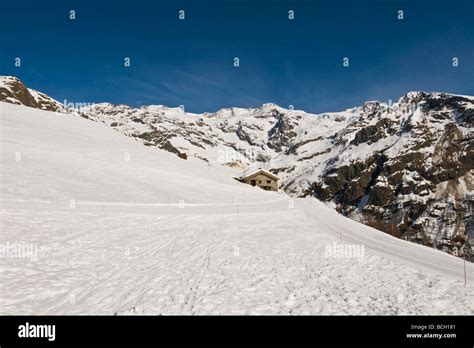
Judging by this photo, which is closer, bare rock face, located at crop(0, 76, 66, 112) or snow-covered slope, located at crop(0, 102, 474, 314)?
snow-covered slope, located at crop(0, 102, 474, 314)

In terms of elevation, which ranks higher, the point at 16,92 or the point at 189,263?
the point at 16,92

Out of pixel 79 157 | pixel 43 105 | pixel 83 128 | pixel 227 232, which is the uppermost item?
pixel 43 105

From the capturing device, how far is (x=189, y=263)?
14750mm

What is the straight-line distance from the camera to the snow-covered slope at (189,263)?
33.6 ft

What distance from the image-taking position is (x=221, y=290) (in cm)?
1141

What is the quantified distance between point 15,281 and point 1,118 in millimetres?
A: 66433

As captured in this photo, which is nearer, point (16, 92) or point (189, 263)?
point (189, 263)

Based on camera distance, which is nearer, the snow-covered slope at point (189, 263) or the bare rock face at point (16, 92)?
the snow-covered slope at point (189, 263)

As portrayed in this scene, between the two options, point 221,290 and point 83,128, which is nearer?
point 221,290

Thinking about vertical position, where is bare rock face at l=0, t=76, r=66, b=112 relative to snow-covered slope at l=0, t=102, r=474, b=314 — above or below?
above

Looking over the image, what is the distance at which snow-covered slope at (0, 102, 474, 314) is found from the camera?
10250 mm
